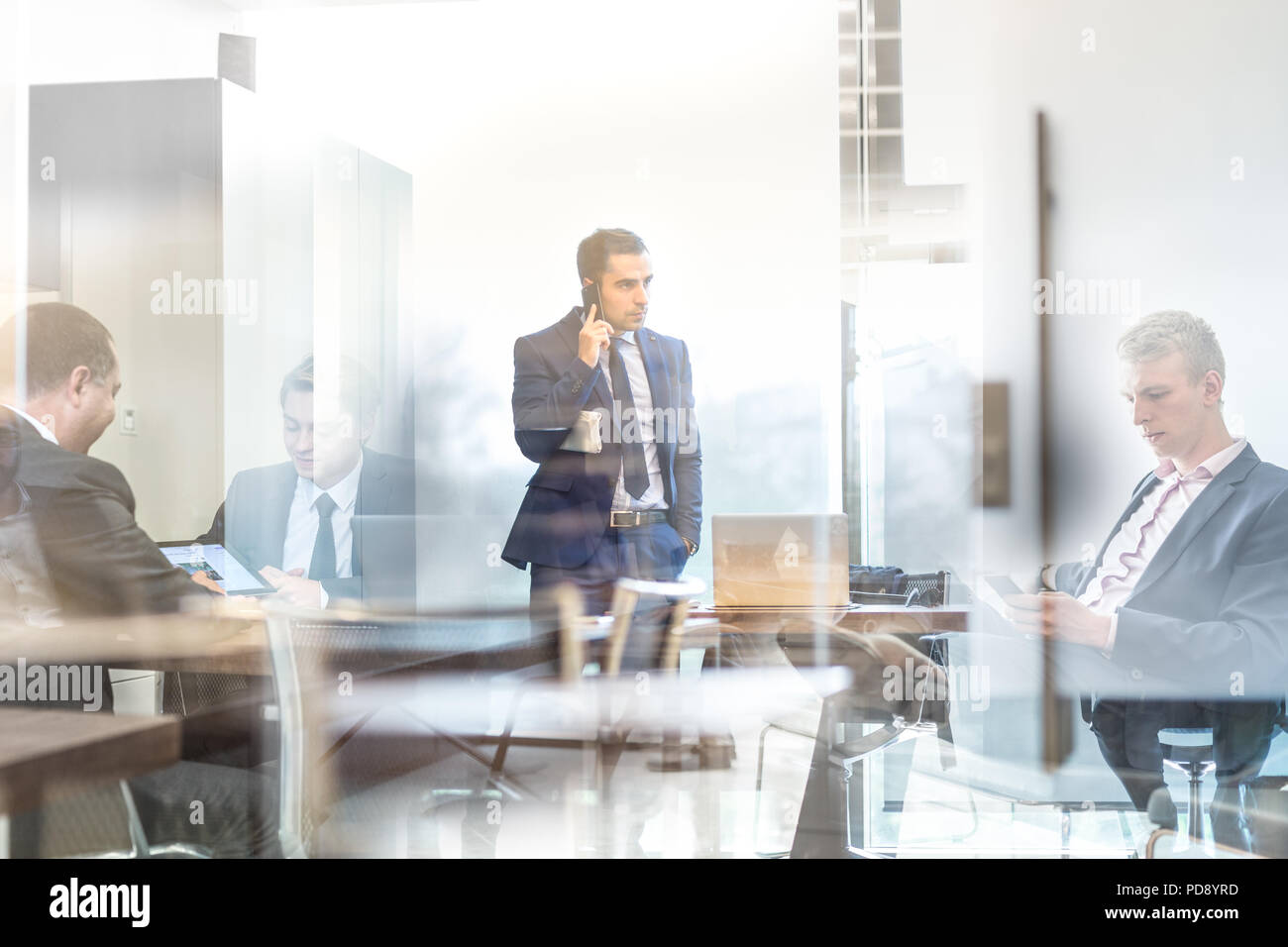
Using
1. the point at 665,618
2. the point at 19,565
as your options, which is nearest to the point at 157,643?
the point at 19,565

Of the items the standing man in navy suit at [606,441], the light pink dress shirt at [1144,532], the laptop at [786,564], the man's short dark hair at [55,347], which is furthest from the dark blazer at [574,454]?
the man's short dark hair at [55,347]

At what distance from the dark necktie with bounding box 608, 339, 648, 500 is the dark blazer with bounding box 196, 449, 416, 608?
22.2 inches

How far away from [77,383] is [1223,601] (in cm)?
266

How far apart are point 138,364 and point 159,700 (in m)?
0.82

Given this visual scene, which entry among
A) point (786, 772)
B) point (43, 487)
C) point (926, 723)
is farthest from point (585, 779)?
point (43, 487)

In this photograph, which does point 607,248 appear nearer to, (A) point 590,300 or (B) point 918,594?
(A) point 590,300

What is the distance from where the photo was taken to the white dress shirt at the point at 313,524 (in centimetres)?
259

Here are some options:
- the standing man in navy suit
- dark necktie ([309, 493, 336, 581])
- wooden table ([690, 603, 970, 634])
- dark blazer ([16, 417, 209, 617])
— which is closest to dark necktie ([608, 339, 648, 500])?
the standing man in navy suit

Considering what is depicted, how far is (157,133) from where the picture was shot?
2.52m

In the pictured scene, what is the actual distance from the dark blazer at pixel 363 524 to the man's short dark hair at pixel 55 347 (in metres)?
0.43

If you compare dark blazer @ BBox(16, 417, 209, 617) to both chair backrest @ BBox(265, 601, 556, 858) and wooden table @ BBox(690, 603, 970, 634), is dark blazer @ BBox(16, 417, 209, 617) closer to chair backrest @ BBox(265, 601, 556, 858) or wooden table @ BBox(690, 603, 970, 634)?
chair backrest @ BBox(265, 601, 556, 858)

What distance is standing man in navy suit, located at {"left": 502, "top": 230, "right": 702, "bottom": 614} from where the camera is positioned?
2.34 meters

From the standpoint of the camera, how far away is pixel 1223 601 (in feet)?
6.92
